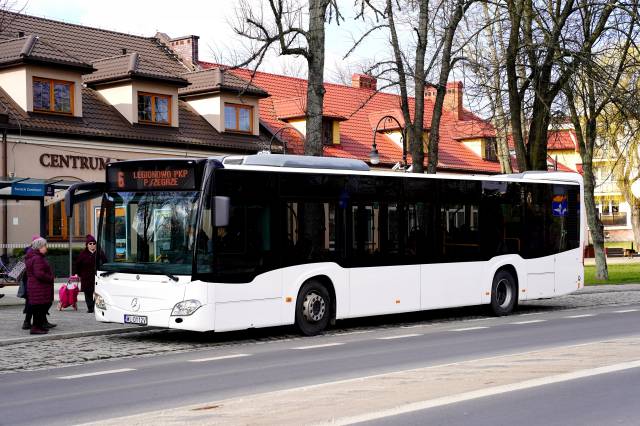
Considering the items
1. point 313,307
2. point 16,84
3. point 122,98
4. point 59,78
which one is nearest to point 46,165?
point 16,84

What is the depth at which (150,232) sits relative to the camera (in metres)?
15.8

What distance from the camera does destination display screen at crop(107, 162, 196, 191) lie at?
15672mm

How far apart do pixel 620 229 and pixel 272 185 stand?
81756 millimetres

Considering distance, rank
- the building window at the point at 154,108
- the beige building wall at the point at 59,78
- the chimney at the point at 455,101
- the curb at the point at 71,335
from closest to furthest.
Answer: the curb at the point at 71,335 → the beige building wall at the point at 59,78 → the building window at the point at 154,108 → the chimney at the point at 455,101

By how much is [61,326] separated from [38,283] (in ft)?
5.78

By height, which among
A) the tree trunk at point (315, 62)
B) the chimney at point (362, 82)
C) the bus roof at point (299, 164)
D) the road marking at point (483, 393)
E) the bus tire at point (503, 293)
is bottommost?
the road marking at point (483, 393)

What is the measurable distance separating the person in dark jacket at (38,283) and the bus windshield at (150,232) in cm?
114

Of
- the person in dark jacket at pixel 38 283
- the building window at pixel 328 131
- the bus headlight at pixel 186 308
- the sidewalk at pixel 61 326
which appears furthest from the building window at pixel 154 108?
the bus headlight at pixel 186 308

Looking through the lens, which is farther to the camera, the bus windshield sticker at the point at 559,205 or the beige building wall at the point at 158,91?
the beige building wall at the point at 158,91

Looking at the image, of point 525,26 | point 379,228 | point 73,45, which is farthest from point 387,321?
point 73,45

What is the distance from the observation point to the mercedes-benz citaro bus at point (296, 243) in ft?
50.9

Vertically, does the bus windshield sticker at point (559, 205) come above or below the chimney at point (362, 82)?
below

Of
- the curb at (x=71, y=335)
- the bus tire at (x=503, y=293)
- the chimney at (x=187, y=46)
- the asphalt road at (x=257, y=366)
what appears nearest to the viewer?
the asphalt road at (x=257, y=366)

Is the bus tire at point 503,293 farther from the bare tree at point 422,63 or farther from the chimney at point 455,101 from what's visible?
the chimney at point 455,101
